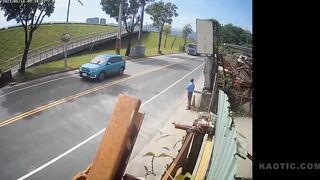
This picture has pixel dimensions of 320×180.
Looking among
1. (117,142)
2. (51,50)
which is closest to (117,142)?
(117,142)

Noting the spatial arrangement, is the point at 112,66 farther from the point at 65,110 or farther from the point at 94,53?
the point at 65,110

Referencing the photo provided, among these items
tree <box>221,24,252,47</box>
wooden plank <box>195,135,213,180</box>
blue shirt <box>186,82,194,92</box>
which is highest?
tree <box>221,24,252,47</box>

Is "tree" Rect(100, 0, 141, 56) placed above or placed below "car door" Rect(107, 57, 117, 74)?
above

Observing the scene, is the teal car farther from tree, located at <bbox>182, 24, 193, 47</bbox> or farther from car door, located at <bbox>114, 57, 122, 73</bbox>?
tree, located at <bbox>182, 24, 193, 47</bbox>

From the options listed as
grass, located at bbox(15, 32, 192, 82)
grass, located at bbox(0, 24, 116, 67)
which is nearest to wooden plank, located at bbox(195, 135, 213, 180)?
grass, located at bbox(15, 32, 192, 82)

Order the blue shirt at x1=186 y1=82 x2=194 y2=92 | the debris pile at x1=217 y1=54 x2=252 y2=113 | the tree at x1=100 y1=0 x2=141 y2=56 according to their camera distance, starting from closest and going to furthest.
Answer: the debris pile at x1=217 y1=54 x2=252 y2=113 < the tree at x1=100 y1=0 x2=141 y2=56 < the blue shirt at x1=186 y1=82 x2=194 y2=92

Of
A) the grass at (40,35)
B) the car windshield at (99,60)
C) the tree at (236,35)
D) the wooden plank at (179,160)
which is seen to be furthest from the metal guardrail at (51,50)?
the wooden plank at (179,160)

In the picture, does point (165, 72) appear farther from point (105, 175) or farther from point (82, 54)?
point (105, 175)

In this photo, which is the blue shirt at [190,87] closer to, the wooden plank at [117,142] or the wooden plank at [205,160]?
the wooden plank at [205,160]

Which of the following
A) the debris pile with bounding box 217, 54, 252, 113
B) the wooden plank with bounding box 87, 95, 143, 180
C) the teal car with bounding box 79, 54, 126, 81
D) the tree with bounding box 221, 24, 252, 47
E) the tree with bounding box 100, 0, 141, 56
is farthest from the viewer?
the teal car with bounding box 79, 54, 126, 81
